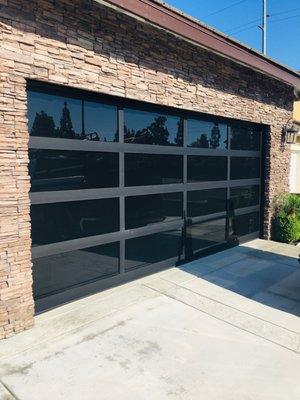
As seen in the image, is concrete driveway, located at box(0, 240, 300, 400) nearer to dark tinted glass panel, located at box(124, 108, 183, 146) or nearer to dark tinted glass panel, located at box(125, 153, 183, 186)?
dark tinted glass panel, located at box(125, 153, 183, 186)

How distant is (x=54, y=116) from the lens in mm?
4777

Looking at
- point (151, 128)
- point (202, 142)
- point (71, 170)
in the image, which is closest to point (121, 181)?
point (71, 170)

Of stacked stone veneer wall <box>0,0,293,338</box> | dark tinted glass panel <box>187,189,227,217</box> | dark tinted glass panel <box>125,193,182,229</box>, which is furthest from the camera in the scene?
dark tinted glass panel <box>187,189,227,217</box>

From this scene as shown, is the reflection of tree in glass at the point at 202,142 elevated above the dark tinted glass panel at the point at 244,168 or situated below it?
above

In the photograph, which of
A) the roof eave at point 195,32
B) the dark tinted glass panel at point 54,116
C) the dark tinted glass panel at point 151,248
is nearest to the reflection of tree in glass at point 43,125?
the dark tinted glass panel at point 54,116

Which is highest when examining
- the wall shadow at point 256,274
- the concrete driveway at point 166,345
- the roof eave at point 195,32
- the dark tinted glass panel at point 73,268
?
the roof eave at point 195,32

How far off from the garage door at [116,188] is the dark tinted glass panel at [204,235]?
0.02 metres

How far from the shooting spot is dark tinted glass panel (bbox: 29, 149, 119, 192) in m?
4.63

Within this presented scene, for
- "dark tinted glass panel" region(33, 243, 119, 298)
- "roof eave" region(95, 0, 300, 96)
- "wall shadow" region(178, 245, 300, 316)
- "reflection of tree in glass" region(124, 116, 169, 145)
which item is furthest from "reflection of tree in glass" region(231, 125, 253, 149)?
"dark tinted glass panel" region(33, 243, 119, 298)

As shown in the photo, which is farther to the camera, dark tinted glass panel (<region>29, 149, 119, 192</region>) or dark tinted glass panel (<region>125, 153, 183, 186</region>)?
dark tinted glass panel (<region>125, 153, 183, 186</region>)

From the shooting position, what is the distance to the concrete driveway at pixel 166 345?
10.6ft

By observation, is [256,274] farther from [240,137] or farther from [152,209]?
[240,137]

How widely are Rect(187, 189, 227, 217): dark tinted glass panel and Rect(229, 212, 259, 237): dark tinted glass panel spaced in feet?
1.83

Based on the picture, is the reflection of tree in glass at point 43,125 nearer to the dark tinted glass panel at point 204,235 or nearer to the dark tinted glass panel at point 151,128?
the dark tinted glass panel at point 151,128
